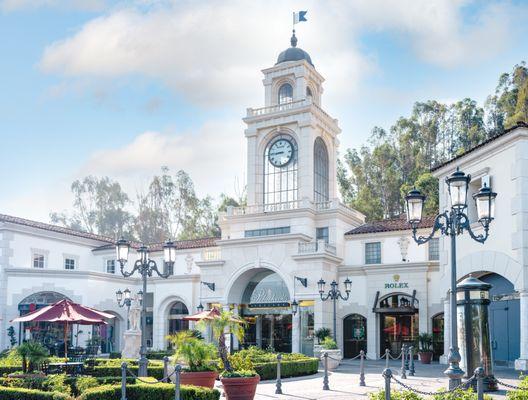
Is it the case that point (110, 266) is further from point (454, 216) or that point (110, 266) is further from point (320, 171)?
point (454, 216)

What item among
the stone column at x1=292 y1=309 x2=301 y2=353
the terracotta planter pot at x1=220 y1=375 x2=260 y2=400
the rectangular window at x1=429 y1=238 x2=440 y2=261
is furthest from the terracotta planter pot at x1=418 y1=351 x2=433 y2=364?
the terracotta planter pot at x1=220 y1=375 x2=260 y2=400

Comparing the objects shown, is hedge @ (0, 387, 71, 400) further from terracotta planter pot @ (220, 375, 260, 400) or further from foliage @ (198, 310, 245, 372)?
foliage @ (198, 310, 245, 372)

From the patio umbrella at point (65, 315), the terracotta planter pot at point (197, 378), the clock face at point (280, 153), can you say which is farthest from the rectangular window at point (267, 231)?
the terracotta planter pot at point (197, 378)

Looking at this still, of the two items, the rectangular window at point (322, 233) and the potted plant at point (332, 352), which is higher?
the rectangular window at point (322, 233)

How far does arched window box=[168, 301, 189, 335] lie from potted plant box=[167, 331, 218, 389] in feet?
92.2

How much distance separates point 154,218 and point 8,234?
3550cm

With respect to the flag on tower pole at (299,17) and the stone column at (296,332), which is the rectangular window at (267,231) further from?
the flag on tower pole at (299,17)

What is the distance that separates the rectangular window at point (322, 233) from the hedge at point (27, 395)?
26.4 metres

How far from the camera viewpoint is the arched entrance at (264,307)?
39.8 meters

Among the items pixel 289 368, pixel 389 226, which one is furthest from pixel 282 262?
pixel 289 368

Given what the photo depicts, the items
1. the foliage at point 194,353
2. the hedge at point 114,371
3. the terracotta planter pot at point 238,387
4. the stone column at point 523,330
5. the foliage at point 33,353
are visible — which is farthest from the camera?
the stone column at point 523,330

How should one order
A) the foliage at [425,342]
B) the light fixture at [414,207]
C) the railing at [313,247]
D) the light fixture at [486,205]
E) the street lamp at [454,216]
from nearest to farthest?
the street lamp at [454,216] < the light fixture at [486,205] < the light fixture at [414,207] < the foliage at [425,342] < the railing at [313,247]

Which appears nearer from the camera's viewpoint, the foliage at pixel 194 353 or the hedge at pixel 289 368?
the foliage at pixel 194 353

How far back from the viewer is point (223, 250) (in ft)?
135
